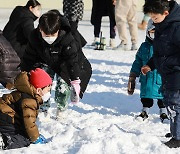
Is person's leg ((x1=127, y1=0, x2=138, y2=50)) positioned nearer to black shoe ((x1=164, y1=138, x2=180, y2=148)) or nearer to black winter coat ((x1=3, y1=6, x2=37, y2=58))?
black winter coat ((x1=3, y1=6, x2=37, y2=58))

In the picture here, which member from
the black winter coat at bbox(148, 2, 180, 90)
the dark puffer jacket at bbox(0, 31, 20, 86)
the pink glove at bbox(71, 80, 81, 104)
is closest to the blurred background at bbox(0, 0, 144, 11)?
the dark puffer jacket at bbox(0, 31, 20, 86)

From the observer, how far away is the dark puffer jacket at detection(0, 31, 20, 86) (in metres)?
5.95

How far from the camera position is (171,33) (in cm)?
393

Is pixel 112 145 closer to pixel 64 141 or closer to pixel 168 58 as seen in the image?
pixel 64 141

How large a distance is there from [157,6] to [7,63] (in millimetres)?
2609

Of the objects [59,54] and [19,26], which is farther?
[19,26]

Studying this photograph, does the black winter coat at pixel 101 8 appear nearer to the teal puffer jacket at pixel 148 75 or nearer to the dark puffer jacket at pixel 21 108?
the teal puffer jacket at pixel 148 75

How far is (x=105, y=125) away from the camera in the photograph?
5.00 metres

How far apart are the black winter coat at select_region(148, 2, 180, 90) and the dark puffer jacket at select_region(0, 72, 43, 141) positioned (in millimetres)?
1078

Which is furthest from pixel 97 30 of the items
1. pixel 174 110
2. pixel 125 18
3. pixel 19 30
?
pixel 174 110

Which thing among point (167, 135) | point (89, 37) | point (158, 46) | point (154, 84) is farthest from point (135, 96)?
point (89, 37)

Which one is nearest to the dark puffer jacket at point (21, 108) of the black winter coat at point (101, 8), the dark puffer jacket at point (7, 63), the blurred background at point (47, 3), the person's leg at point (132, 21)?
the dark puffer jacket at point (7, 63)

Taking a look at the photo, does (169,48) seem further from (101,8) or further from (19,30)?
(101,8)

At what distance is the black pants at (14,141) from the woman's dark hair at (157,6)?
4.88ft
